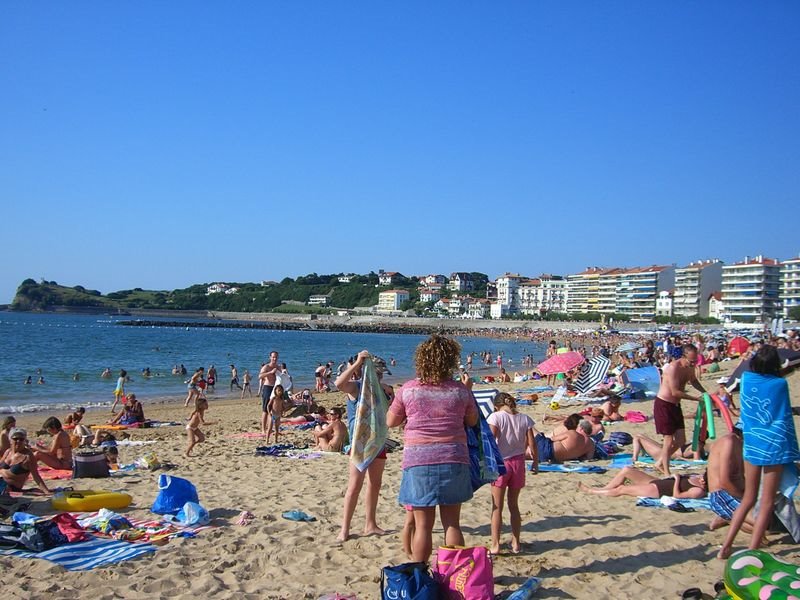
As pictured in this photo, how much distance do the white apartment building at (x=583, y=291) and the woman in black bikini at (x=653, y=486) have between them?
4725 inches

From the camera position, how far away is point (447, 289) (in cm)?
16588

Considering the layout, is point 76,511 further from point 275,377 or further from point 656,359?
point 656,359

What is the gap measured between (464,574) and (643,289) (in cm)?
11723

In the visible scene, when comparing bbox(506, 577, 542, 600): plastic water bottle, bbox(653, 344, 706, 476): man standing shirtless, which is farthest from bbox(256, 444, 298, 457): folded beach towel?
bbox(506, 577, 542, 600): plastic water bottle

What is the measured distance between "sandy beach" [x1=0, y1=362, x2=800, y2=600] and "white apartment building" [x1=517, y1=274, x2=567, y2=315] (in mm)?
125818

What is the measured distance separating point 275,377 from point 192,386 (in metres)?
6.70

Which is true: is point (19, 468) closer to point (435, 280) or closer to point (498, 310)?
point (498, 310)

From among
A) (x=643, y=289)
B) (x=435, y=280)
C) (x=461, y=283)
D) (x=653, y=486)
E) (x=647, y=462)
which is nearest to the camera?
(x=653, y=486)

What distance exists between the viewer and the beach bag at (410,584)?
3529 mm

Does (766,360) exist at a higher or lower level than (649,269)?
lower

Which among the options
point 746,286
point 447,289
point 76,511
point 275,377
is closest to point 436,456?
point 76,511

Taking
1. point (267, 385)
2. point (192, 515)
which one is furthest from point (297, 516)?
point (267, 385)

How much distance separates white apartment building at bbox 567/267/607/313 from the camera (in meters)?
124

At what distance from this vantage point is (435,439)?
146 inches
